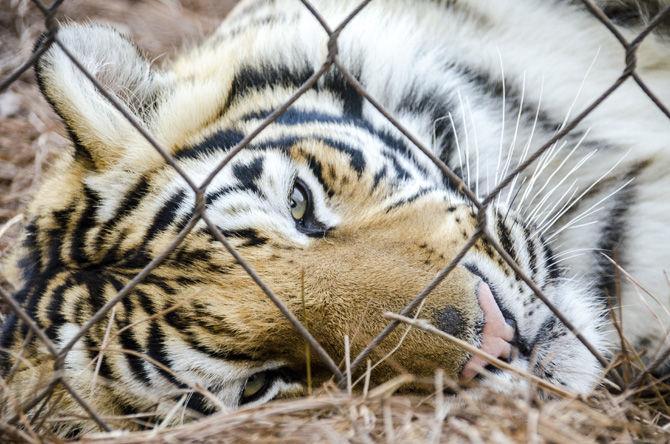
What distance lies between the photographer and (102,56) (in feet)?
6.08

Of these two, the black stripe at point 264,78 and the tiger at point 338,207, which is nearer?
the tiger at point 338,207

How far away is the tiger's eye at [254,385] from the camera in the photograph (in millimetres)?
1621

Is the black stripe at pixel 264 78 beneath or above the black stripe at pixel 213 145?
above

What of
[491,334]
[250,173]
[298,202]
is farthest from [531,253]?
[250,173]

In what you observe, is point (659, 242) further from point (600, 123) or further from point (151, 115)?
point (151, 115)

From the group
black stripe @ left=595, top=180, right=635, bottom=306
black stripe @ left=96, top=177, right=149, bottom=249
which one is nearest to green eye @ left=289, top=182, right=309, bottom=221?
black stripe @ left=96, top=177, right=149, bottom=249

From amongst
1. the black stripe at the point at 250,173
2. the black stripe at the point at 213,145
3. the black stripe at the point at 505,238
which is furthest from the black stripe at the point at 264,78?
the black stripe at the point at 505,238

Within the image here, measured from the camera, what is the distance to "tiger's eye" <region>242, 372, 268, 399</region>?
1621 mm

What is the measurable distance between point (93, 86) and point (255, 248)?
1.88ft

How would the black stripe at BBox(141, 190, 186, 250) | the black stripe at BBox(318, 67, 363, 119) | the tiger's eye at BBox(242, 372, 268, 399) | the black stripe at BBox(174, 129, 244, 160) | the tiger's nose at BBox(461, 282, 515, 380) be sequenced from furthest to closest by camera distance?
the black stripe at BBox(318, 67, 363, 119)
the black stripe at BBox(174, 129, 244, 160)
the black stripe at BBox(141, 190, 186, 250)
the tiger's eye at BBox(242, 372, 268, 399)
the tiger's nose at BBox(461, 282, 515, 380)

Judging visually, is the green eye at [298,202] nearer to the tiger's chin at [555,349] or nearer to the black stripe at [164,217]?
the black stripe at [164,217]

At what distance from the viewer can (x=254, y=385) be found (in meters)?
1.64

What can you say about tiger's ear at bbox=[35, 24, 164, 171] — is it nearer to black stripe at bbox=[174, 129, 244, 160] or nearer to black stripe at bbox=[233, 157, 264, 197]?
black stripe at bbox=[174, 129, 244, 160]

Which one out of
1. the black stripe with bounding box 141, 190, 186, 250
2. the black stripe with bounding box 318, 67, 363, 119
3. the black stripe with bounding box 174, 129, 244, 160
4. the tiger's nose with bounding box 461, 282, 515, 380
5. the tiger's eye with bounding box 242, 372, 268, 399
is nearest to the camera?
the tiger's nose with bounding box 461, 282, 515, 380
